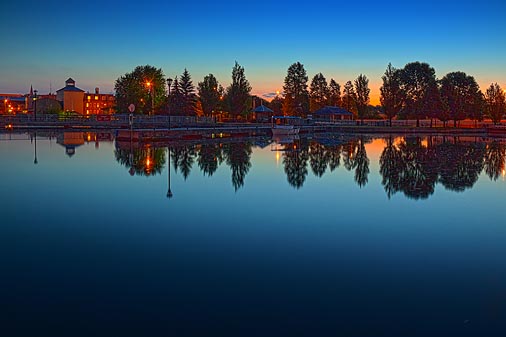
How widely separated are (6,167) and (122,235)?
14.6 metres

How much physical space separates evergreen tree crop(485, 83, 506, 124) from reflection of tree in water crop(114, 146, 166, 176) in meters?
64.6

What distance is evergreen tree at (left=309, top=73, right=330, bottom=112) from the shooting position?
10338 cm

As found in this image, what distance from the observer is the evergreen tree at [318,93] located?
103375 mm

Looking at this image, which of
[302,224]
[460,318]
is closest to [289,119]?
[302,224]

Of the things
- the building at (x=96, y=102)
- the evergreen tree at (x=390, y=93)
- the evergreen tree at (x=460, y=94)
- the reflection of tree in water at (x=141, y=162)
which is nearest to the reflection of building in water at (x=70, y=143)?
the reflection of tree in water at (x=141, y=162)

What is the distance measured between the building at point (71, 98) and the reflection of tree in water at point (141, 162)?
108m

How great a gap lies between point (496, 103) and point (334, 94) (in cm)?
3582

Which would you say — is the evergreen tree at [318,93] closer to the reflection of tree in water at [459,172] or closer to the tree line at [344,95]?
the tree line at [344,95]

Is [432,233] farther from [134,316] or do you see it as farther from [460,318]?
[134,316]

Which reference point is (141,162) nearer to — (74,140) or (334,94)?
(74,140)

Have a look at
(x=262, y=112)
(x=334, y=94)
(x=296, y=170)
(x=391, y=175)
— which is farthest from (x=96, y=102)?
(x=391, y=175)

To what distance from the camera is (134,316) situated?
5.83 meters

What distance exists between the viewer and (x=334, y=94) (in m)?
104

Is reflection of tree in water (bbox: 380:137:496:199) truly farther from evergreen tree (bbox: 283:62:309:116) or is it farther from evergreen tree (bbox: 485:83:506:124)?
evergreen tree (bbox: 283:62:309:116)
